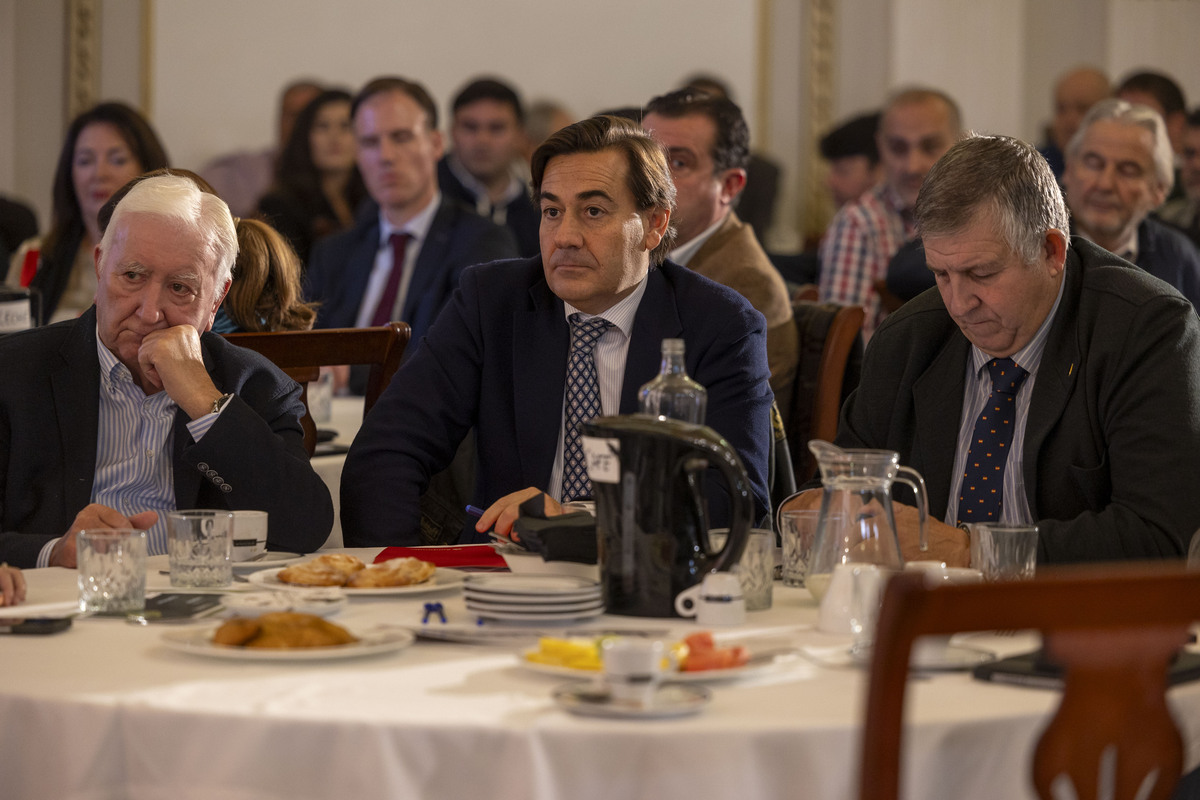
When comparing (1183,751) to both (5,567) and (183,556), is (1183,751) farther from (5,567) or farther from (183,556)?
(5,567)

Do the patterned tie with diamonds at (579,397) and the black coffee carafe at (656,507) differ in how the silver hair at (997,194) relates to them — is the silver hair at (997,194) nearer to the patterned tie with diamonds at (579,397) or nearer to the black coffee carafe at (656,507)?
the patterned tie with diamonds at (579,397)

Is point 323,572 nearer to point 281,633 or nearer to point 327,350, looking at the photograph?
point 281,633

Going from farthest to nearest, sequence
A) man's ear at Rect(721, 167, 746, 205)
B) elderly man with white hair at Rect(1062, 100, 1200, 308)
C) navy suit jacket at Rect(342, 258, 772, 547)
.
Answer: elderly man with white hair at Rect(1062, 100, 1200, 308)
man's ear at Rect(721, 167, 746, 205)
navy suit jacket at Rect(342, 258, 772, 547)

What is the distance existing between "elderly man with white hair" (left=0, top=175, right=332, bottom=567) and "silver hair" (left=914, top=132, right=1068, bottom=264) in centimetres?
110

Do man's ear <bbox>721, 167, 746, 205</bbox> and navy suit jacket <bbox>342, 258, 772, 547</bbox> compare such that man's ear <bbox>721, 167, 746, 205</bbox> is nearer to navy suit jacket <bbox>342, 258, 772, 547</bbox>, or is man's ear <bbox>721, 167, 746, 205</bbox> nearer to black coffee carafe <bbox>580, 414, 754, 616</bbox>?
navy suit jacket <bbox>342, 258, 772, 547</bbox>

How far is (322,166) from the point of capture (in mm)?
7062

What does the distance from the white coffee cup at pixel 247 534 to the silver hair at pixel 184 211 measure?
1.90 ft

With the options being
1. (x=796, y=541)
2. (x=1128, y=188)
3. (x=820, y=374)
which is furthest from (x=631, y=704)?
(x=1128, y=188)

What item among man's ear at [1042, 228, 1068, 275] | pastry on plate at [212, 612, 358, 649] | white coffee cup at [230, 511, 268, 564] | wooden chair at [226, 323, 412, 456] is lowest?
pastry on plate at [212, 612, 358, 649]

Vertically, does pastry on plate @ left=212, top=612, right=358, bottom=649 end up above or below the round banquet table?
above

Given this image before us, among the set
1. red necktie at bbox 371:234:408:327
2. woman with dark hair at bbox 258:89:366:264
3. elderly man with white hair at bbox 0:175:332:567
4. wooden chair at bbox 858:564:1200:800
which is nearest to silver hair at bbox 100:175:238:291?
elderly man with white hair at bbox 0:175:332:567

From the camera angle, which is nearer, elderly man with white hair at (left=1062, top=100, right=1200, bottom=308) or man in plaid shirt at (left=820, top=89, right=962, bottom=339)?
elderly man with white hair at (left=1062, top=100, right=1200, bottom=308)

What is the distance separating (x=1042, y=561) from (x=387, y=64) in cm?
641

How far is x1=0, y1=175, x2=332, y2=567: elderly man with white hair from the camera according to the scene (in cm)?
218
